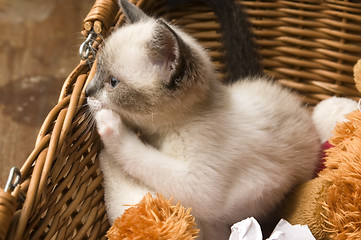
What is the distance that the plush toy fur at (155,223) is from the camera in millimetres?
831

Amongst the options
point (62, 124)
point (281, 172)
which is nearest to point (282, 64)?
point (281, 172)

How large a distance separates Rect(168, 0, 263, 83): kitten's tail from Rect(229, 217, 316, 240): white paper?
581 mm

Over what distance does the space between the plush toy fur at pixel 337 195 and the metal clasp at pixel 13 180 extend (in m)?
0.62

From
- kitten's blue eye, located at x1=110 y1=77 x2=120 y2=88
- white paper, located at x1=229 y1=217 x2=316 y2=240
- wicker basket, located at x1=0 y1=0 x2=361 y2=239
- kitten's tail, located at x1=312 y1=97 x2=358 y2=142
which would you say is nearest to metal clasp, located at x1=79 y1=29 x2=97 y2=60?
wicker basket, located at x1=0 y1=0 x2=361 y2=239

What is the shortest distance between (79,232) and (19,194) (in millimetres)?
238

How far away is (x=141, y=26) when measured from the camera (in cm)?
106

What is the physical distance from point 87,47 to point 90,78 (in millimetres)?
116

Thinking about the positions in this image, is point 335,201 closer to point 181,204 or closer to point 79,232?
point 181,204

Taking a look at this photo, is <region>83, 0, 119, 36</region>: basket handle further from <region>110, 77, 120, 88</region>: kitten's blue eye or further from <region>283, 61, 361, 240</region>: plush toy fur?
<region>283, 61, 361, 240</region>: plush toy fur

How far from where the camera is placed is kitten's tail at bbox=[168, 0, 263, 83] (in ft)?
4.64

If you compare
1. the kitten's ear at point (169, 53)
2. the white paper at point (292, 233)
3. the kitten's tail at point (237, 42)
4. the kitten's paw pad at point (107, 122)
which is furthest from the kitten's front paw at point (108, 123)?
the kitten's tail at point (237, 42)

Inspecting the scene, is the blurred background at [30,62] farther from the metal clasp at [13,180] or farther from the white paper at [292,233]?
the white paper at [292,233]

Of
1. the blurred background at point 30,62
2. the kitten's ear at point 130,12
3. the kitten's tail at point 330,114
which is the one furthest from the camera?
the blurred background at point 30,62

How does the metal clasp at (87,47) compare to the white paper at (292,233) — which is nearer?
the white paper at (292,233)
